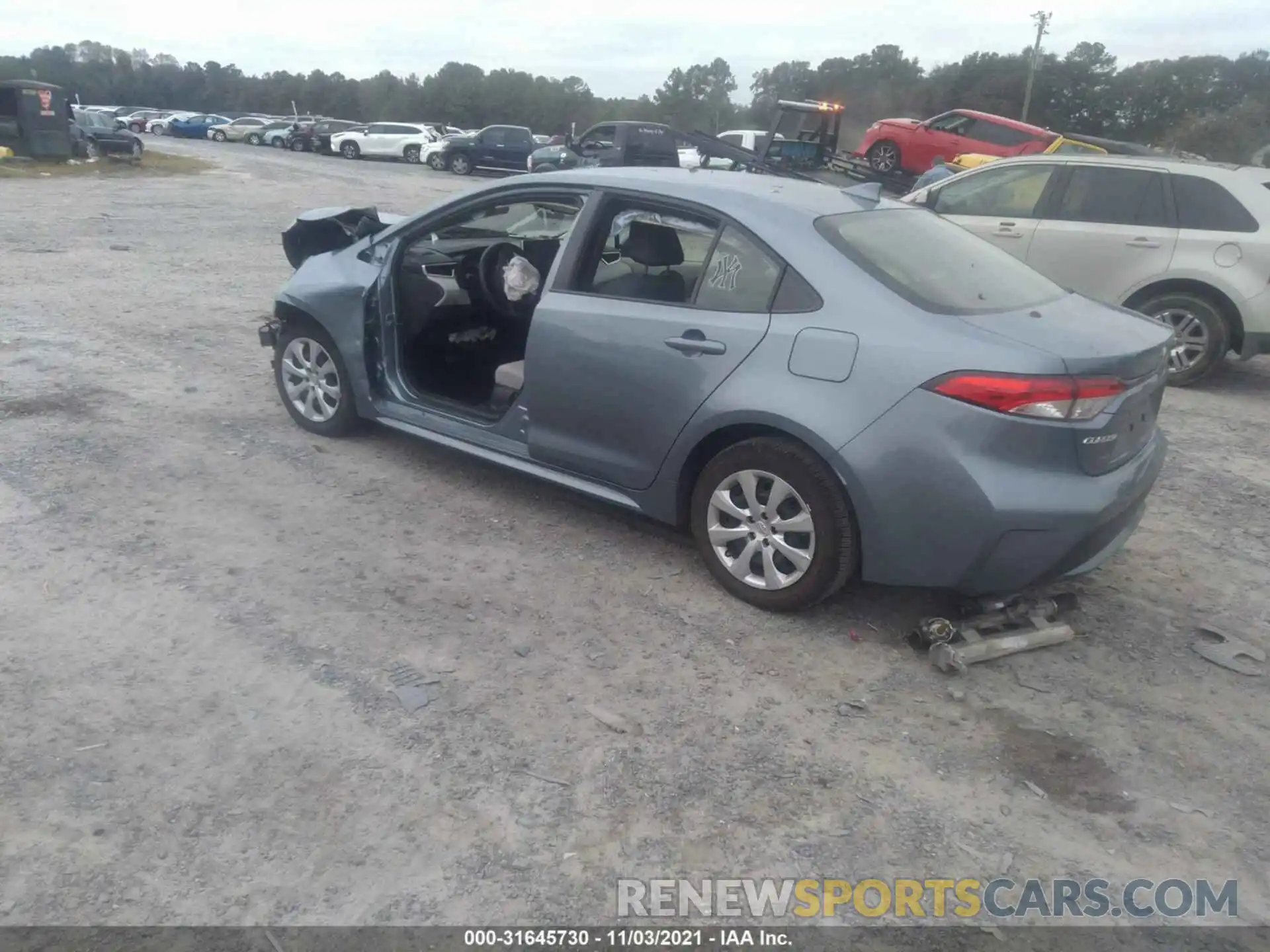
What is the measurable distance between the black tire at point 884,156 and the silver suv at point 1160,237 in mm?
11935

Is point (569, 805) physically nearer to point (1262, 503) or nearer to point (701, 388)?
point (701, 388)

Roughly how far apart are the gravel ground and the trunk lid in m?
0.81

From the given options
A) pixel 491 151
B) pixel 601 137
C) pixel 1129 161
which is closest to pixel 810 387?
pixel 1129 161

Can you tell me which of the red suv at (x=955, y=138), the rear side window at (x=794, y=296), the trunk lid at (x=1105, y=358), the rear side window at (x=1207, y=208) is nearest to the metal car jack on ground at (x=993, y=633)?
the trunk lid at (x=1105, y=358)

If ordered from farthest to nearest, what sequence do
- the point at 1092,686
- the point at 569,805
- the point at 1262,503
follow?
the point at 1262,503
the point at 1092,686
the point at 569,805

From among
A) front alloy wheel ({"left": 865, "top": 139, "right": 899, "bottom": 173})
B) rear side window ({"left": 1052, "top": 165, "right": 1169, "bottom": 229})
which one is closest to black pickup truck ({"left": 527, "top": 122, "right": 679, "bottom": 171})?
front alloy wheel ({"left": 865, "top": 139, "right": 899, "bottom": 173})

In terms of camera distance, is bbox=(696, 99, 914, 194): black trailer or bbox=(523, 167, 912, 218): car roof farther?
bbox=(696, 99, 914, 194): black trailer

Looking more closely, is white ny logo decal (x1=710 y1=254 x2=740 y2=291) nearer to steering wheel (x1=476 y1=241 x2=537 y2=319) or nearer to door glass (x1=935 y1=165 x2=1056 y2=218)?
steering wheel (x1=476 y1=241 x2=537 y2=319)

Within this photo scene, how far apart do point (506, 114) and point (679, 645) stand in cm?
6615

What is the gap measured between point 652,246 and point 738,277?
1.85 ft

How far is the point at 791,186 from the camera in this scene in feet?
14.5

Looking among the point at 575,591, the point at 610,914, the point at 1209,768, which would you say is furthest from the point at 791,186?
the point at 610,914

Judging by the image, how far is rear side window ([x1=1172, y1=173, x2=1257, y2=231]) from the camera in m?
7.26

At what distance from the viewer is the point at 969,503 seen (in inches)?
132
